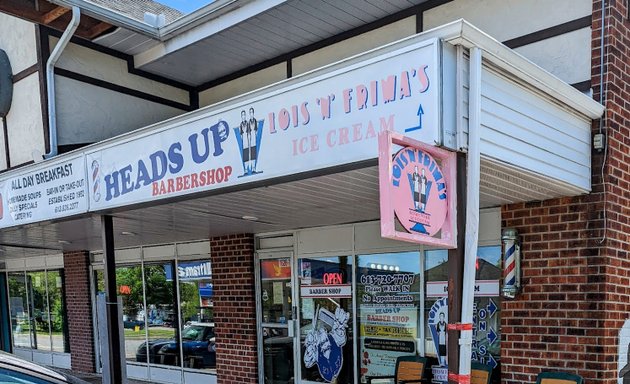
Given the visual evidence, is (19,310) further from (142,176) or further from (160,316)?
(142,176)

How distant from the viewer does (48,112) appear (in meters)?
7.23

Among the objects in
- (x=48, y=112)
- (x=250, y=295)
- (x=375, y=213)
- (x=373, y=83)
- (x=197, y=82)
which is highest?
(x=197, y=82)

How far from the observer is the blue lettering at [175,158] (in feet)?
14.9

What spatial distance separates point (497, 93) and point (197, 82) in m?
6.27

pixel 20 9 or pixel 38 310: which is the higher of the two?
pixel 20 9

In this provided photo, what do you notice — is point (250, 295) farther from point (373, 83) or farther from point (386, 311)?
point (373, 83)

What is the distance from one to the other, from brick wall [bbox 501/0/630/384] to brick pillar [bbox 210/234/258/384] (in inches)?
159

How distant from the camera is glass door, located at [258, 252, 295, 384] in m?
7.77

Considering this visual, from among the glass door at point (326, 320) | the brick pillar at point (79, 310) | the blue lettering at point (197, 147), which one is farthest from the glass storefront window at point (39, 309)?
the blue lettering at point (197, 147)

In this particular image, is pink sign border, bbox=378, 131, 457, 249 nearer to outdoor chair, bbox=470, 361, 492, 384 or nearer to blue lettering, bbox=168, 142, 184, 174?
blue lettering, bbox=168, 142, 184, 174

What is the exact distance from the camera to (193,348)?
9109 mm

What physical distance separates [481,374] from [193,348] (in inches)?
214

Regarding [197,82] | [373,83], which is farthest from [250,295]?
[373,83]

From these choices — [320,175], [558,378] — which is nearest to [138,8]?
[320,175]
